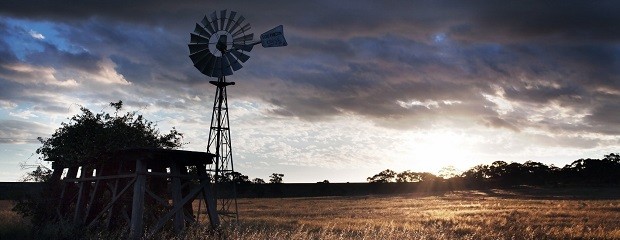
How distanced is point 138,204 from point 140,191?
36 cm

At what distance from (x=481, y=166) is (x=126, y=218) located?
13662 centimetres

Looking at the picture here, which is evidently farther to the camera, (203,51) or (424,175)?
(424,175)

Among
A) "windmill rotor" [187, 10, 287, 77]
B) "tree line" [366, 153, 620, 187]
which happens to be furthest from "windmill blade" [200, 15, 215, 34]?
"tree line" [366, 153, 620, 187]

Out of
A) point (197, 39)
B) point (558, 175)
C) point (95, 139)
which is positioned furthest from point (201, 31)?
point (558, 175)

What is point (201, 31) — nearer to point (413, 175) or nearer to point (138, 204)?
point (138, 204)

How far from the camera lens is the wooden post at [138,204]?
57.6 feet

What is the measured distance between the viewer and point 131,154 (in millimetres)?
18859

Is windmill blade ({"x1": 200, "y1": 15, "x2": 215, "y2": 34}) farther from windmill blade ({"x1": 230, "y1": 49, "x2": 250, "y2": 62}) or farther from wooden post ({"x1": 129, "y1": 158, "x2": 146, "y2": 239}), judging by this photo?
wooden post ({"x1": 129, "y1": 158, "x2": 146, "y2": 239})

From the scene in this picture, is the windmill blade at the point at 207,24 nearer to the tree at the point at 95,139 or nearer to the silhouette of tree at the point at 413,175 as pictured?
the tree at the point at 95,139

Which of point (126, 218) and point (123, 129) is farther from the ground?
point (123, 129)

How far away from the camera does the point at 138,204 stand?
17.9 meters

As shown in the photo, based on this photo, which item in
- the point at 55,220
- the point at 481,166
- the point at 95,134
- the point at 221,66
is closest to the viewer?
the point at 95,134

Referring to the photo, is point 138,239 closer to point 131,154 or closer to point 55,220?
point 131,154

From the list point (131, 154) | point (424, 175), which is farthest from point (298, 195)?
point (131, 154)
